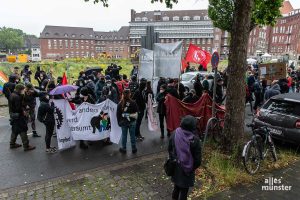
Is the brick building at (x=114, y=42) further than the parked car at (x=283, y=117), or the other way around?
the brick building at (x=114, y=42)

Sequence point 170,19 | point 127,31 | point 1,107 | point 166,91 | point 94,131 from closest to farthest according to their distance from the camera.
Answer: point 94,131, point 166,91, point 1,107, point 170,19, point 127,31

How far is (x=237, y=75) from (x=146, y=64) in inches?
262

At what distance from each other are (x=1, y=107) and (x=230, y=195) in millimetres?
13027

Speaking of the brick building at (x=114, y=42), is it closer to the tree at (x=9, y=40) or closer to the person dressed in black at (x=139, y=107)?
the tree at (x=9, y=40)

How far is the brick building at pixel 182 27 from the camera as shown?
99.6m

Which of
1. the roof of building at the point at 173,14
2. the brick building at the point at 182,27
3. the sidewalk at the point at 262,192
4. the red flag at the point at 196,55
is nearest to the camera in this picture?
the sidewalk at the point at 262,192

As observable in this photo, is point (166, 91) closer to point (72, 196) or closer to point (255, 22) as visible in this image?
point (72, 196)

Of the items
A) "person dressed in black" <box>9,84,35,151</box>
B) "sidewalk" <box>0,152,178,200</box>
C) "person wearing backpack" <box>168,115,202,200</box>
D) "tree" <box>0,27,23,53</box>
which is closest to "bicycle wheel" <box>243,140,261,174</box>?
"sidewalk" <box>0,152,178,200</box>

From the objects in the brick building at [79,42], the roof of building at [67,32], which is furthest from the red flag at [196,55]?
the roof of building at [67,32]

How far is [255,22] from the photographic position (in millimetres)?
16422

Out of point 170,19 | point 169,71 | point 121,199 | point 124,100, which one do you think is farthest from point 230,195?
point 170,19

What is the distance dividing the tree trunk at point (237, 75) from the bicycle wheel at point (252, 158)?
446mm

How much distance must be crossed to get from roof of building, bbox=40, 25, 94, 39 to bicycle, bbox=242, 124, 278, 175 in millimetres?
107347

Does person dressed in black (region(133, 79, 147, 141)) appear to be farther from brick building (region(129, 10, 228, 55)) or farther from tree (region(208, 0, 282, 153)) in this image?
brick building (region(129, 10, 228, 55))
